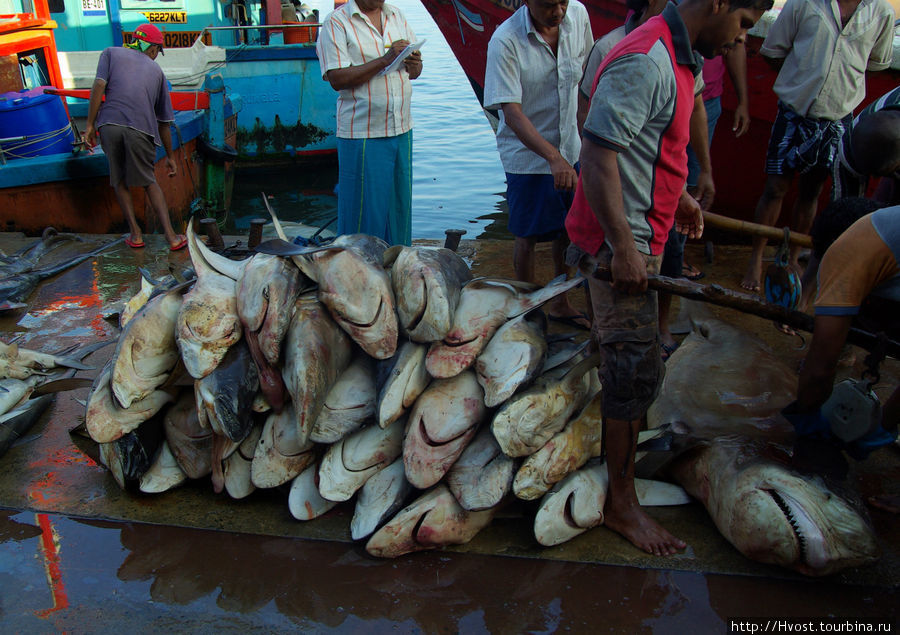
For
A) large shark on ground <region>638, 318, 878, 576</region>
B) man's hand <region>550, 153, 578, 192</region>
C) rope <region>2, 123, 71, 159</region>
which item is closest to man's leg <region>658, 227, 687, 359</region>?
large shark on ground <region>638, 318, 878, 576</region>

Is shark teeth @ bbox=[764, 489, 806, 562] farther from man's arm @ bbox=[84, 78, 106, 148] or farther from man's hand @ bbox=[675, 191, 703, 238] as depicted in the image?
man's arm @ bbox=[84, 78, 106, 148]

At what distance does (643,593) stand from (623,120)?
1.61 m

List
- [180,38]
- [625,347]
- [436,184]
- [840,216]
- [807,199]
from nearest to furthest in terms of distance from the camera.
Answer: [625,347]
[840,216]
[807,199]
[436,184]
[180,38]

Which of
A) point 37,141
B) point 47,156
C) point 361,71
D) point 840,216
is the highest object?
point 361,71

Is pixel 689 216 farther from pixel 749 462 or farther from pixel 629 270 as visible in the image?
pixel 749 462

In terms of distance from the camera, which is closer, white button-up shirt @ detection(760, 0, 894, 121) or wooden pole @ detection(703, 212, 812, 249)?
wooden pole @ detection(703, 212, 812, 249)

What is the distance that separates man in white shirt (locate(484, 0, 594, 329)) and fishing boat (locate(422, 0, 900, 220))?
99.6 inches

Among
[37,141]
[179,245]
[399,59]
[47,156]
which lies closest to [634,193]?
[399,59]

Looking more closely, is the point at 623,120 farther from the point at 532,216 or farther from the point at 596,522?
the point at 532,216

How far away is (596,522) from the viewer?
2.57m

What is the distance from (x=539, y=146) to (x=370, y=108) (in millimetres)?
1283

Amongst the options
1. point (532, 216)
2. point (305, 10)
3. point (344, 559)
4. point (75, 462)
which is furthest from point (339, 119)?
point (305, 10)

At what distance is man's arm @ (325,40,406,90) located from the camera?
163 inches

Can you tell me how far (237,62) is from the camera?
12.3m
